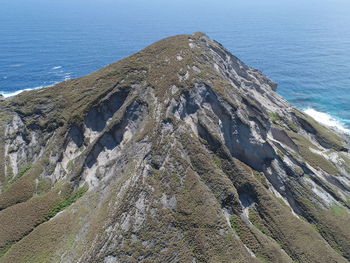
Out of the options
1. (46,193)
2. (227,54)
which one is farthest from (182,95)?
(227,54)

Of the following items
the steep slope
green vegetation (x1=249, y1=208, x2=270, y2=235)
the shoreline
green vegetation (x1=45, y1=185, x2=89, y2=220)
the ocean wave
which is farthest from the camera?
the ocean wave

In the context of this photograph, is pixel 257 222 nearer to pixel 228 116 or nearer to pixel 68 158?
pixel 228 116

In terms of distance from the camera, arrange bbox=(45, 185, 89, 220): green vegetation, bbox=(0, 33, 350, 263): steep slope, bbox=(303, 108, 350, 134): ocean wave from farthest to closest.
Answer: bbox=(303, 108, 350, 134): ocean wave → bbox=(45, 185, 89, 220): green vegetation → bbox=(0, 33, 350, 263): steep slope

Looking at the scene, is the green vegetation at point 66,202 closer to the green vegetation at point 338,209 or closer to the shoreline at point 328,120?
the green vegetation at point 338,209

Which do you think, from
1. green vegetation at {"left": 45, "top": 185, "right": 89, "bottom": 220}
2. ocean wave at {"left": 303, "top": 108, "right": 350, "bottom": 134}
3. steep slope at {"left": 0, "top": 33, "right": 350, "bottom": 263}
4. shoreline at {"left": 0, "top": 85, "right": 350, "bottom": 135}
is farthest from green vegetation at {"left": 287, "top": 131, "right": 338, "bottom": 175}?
green vegetation at {"left": 45, "top": 185, "right": 89, "bottom": 220}

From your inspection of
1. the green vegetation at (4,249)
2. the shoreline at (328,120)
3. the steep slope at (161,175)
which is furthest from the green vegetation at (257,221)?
the shoreline at (328,120)

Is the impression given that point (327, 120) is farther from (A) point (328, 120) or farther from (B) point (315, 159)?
(B) point (315, 159)

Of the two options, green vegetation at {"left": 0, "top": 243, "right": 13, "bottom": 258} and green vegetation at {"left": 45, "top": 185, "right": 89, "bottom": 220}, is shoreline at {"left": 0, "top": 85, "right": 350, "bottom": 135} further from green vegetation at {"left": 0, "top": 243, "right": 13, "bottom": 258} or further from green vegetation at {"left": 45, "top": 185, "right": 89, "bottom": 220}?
green vegetation at {"left": 0, "top": 243, "right": 13, "bottom": 258}
